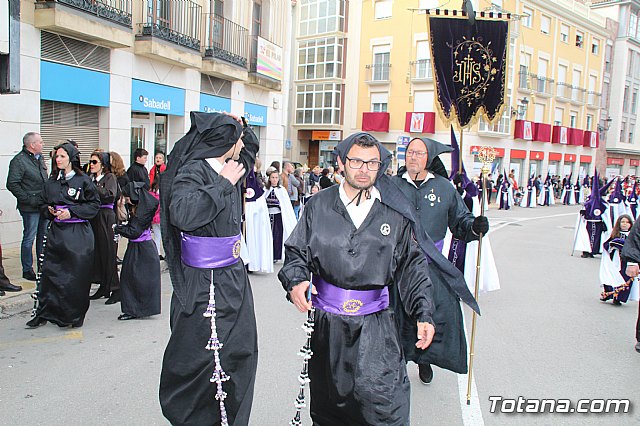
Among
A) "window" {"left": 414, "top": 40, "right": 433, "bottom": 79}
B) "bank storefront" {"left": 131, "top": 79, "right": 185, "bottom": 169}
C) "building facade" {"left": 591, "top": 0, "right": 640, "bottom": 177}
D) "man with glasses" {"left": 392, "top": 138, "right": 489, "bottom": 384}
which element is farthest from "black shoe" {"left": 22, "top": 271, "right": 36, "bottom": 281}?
"building facade" {"left": 591, "top": 0, "right": 640, "bottom": 177}

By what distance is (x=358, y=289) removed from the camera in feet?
10.8

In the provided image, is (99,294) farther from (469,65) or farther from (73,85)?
(73,85)

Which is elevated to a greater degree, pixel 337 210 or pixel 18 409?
pixel 337 210

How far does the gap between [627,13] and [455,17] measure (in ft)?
171

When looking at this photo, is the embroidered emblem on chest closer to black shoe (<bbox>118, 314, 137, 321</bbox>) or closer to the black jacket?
black shoe (<bbox>118, 314, 137, 321</bbox>)

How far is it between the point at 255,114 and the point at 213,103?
2.66m

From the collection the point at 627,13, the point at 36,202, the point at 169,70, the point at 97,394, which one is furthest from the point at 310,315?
the point at 627,13

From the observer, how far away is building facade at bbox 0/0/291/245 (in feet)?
35.9

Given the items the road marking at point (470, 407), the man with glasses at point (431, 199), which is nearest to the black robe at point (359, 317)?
the road marking at point (470, 407)

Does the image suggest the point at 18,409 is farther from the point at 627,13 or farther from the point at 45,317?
the point at 627,13

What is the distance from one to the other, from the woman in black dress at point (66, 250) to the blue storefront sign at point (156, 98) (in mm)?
8580

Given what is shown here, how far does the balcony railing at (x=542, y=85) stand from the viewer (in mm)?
39938

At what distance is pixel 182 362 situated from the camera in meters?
3.41

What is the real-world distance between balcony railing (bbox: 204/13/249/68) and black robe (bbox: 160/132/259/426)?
14.4 meters
